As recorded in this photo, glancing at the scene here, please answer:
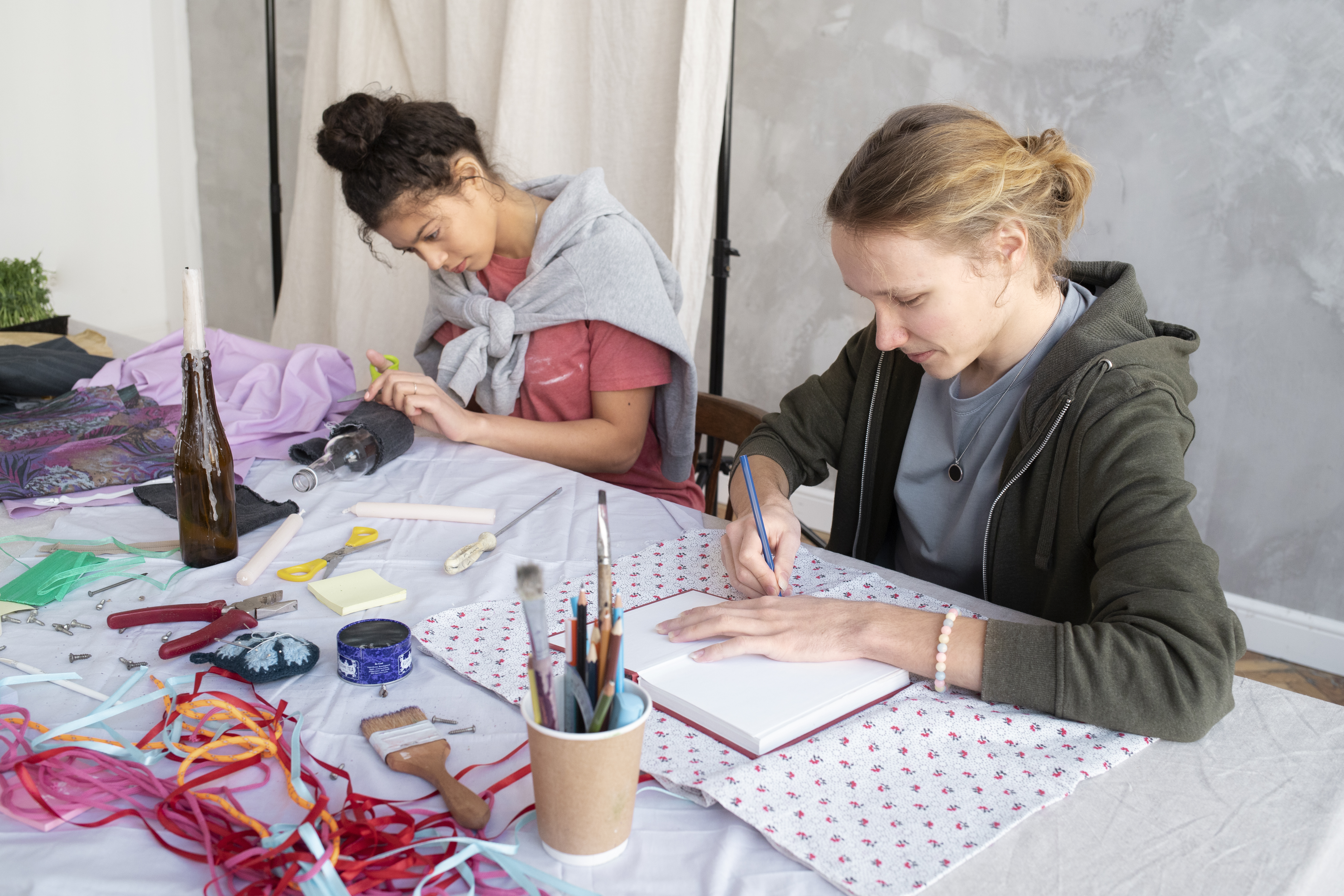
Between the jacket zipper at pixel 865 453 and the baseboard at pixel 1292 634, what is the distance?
1.39 metres

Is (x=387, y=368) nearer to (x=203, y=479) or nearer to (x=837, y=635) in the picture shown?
(x=203, y=479)

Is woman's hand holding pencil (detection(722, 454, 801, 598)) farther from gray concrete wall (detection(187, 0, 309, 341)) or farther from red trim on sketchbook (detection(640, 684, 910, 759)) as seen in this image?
gray concrete wall (detection(187, 0, 309, 341))

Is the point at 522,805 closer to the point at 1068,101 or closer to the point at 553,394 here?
the point at 553,394

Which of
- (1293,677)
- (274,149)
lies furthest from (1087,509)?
(274,149)

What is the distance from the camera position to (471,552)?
1083 millimetres

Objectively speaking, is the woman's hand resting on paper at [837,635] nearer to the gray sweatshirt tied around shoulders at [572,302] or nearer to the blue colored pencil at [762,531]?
the blue colored pencil at [762,531]

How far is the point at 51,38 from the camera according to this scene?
3.10 meters

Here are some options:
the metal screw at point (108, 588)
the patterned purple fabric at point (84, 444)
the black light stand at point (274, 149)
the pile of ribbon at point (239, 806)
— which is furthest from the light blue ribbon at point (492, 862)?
the black light stand at point (274, 149)

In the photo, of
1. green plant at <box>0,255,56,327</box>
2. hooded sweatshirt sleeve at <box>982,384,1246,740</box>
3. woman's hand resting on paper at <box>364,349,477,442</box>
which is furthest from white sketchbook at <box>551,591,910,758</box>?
green plant at <box>0,255,56,327</box>

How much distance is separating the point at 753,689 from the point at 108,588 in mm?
685

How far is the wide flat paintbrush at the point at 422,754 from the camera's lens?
64 cm

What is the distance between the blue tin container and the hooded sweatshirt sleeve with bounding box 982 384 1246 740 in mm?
495

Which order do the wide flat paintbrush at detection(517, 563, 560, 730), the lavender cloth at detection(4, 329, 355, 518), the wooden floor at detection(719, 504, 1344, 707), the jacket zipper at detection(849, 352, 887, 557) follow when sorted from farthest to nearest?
the wooden floor at detection(719, 504, 1344, 707), the lavender cloth at detection(4, 329, 355, 518), the jacket zipper at detection(849, 352, 887, 557), the wide flat paintbrush at detection(517, 563, 560, 730)

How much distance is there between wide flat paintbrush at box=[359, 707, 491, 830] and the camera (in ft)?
2.10
